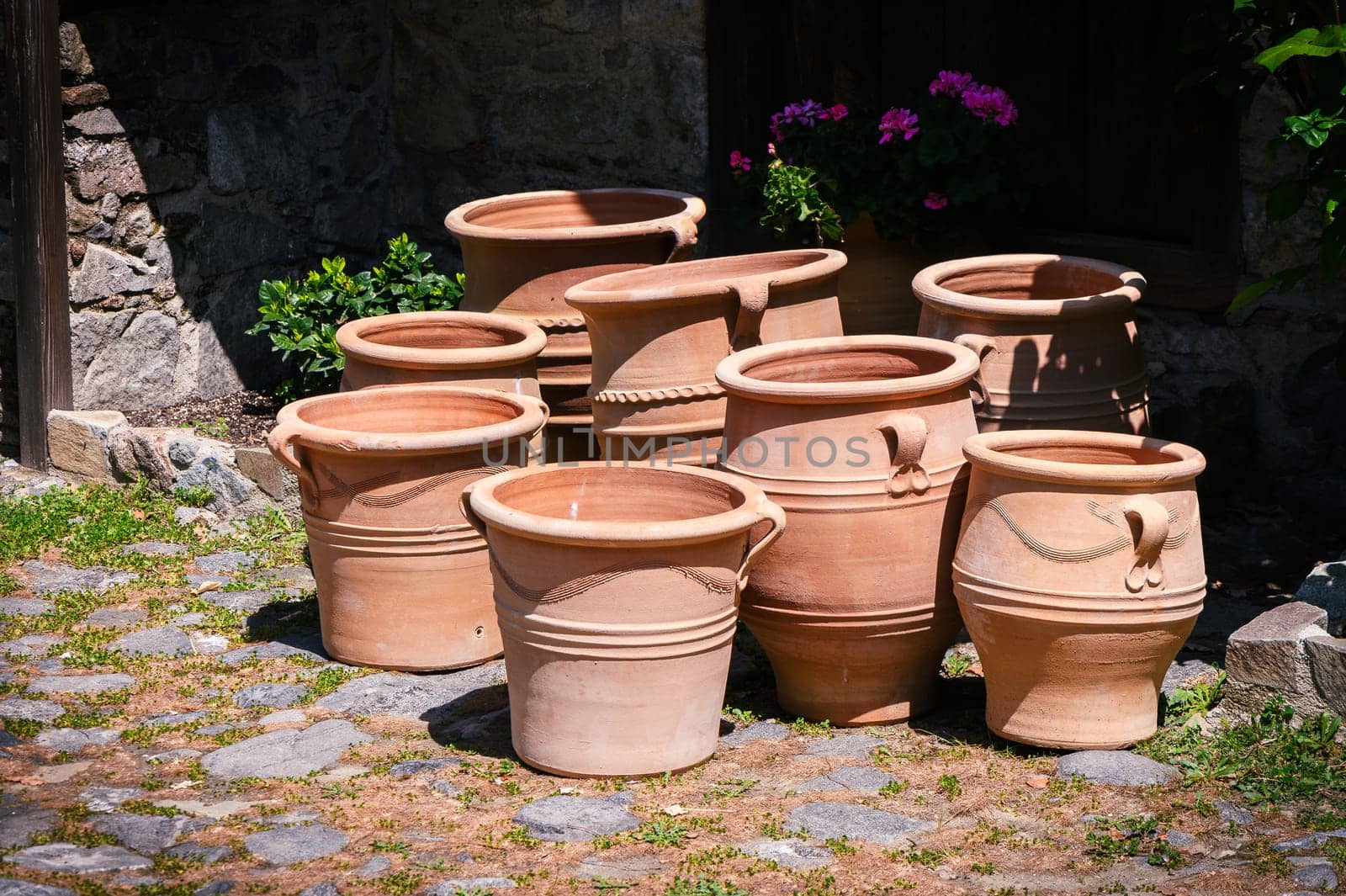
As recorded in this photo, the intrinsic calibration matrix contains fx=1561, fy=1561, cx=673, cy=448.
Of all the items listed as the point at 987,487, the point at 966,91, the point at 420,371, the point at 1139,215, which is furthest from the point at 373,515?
the point at 1139,215

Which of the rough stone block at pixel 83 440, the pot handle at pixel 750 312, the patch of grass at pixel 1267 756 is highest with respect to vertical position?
the pot handle at pixel 750 312

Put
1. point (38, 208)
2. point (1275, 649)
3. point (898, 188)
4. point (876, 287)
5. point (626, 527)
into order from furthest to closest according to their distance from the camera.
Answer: point (38, 208), point (876, 287), point (898, 188), point (1275, 649), point (626, 527)

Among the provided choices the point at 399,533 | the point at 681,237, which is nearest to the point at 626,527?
the point at 399,533

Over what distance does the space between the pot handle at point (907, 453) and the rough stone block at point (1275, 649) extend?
83 centimetres

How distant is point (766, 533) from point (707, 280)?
4.43ft

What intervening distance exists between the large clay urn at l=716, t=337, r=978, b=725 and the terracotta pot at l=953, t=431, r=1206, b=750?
0.11 meters

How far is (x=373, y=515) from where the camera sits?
161 inches

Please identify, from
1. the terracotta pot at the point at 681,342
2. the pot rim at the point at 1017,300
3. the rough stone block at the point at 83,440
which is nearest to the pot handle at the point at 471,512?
the terracotta pot at the point at 681,342

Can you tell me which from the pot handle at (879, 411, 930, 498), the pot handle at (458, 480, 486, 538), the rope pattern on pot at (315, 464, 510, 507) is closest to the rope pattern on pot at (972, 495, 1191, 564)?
the pot handle at (879, 411, 930, 498)

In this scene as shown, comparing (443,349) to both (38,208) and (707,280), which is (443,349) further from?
(38,208)

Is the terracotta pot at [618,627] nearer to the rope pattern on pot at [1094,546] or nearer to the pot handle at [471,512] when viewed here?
the pot handle at [471,512]

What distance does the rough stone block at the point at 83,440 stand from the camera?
5.74 metres

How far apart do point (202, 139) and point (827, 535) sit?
3.51 metres

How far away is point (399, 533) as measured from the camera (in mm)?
4082
